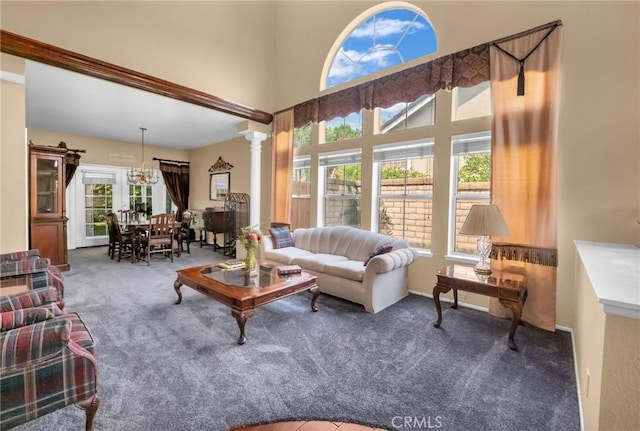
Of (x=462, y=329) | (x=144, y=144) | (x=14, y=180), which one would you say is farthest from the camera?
(x=144, y=144)

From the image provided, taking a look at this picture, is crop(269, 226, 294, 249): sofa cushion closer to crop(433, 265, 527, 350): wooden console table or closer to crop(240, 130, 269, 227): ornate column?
crop(240, 130, 269, 227): ornate column

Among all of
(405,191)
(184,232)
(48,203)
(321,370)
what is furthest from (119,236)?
(405,191)

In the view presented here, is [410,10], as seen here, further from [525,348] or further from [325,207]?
[525,348]

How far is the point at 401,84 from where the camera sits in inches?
147

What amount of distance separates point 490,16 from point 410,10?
1168 mm

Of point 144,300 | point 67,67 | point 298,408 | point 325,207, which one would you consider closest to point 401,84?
point 325,207

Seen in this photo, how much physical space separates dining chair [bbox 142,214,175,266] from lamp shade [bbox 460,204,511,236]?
5179 millimetres

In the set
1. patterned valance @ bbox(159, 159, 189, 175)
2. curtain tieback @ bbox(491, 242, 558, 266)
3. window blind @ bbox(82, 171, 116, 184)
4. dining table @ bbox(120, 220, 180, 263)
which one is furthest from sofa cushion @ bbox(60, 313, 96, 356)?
patterned valance @ bbox(159, 159, 189, 175)

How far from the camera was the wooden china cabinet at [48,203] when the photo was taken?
4590 millimetres

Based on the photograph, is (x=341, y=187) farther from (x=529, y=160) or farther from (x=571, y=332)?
(x=571, y=332)

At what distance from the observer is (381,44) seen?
4207mm

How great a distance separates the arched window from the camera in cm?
380

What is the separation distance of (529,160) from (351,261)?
2287 millimetres

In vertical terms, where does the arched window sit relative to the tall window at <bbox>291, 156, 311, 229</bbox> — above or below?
above
